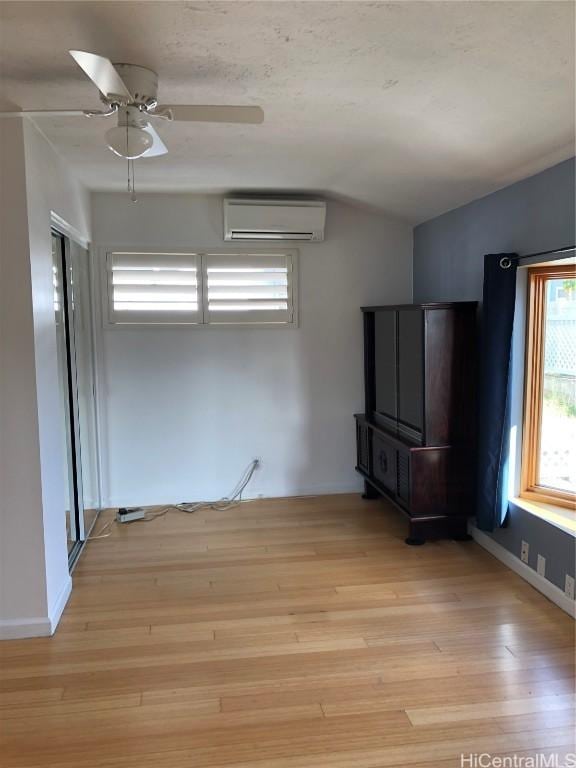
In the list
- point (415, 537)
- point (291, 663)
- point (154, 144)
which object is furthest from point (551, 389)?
point (154, 144)

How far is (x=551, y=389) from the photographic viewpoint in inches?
128

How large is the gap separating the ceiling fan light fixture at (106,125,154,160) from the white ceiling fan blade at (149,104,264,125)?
100mm

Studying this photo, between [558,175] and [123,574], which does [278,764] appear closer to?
[123,574]

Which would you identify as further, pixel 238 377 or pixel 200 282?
pixel 238 377

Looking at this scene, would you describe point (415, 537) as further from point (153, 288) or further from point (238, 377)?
point (153, 288)

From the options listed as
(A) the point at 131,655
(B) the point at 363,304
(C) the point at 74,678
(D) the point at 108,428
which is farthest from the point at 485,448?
(D) the point at 108,428

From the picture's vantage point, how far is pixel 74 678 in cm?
242

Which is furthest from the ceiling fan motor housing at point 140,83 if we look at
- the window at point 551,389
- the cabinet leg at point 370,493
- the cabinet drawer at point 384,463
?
the cabinet leg at point 370,493

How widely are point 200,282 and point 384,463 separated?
2067mm

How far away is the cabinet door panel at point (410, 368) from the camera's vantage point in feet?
12.0

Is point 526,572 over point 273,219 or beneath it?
beneath

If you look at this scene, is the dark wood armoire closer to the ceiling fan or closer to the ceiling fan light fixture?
the ceiling fan

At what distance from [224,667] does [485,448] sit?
194 centimetres

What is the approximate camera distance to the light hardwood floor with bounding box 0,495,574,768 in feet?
6.66
